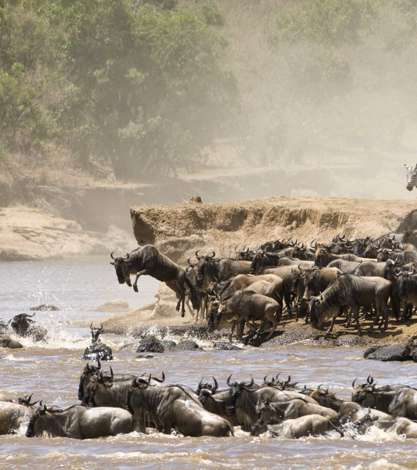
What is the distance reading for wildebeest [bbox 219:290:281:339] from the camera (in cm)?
2592

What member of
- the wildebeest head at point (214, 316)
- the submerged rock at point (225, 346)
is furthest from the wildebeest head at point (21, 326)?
the submerged rock at point (225, 346)

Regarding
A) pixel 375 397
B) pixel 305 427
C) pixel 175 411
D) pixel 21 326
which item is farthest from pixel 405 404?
pixel 21 326

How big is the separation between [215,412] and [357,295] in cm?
918

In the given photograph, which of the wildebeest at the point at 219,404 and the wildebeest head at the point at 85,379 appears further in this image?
the wildebeest head at the point at 85,379

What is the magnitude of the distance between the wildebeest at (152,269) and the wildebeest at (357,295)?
491cm

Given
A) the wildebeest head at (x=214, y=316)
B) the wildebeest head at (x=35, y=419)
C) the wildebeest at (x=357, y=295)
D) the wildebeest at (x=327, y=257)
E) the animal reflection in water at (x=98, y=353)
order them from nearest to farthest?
the wildebeest head at (x=35, y=419) → the animal reflection in water at (x=98, y=353) → the wildebeest at (x=357, y=295) → the wildebeest head at (x=214, y=316) → the wildebeest at (x=327, y=257)

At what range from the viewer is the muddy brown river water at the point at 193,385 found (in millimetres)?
14984

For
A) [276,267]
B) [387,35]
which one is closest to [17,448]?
[276,267]

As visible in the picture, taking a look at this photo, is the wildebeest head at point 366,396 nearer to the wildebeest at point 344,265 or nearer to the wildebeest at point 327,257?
the wildebeest at point 344,265

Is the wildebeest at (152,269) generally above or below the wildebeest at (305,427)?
above

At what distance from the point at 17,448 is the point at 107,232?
236 feet

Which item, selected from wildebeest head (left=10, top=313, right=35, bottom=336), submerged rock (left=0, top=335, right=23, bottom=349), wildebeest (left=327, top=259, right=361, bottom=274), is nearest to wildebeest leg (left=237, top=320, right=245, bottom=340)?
wildebeest (left=327, top=259, right=361, bottom=274)

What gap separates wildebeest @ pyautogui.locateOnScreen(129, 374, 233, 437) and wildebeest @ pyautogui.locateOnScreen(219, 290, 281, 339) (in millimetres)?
9235

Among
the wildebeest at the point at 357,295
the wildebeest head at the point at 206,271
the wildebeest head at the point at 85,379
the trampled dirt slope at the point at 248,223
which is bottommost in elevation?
the wildebeest head at the point at 85,379
